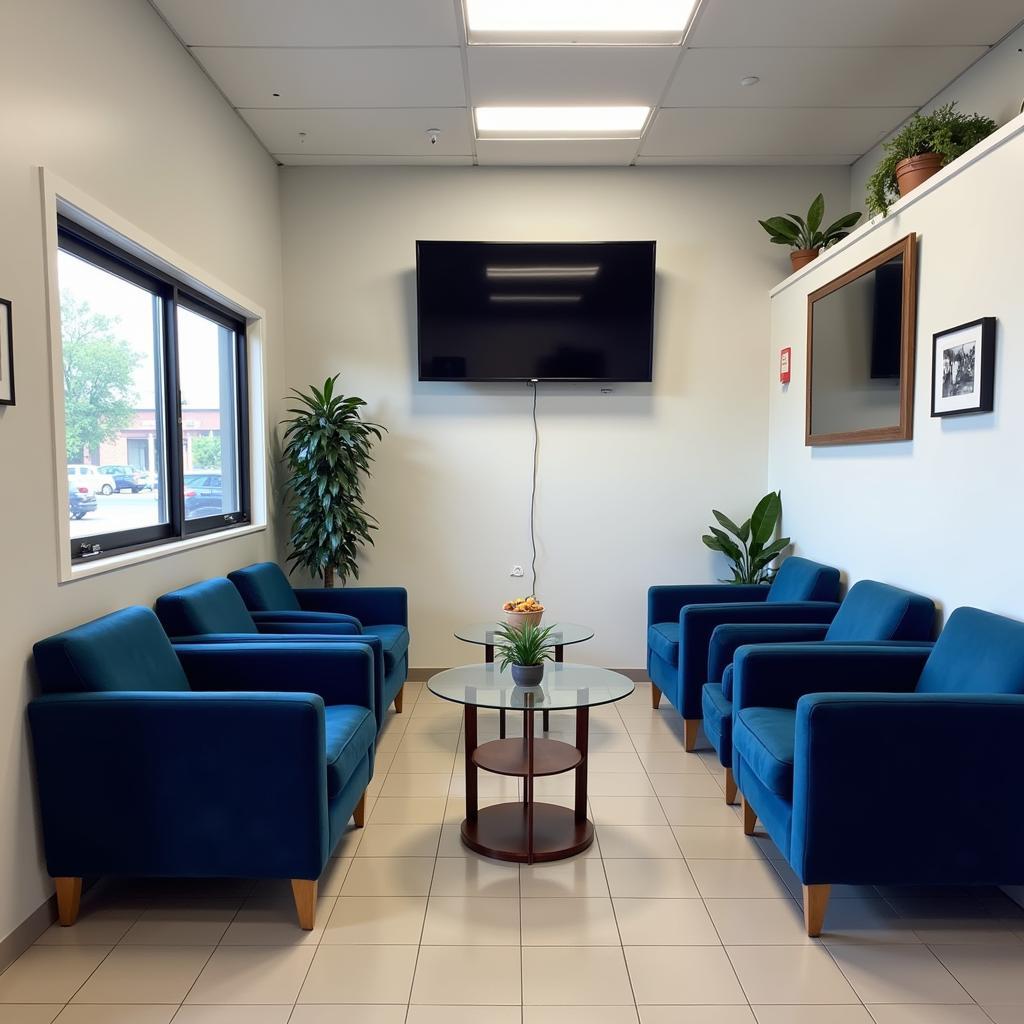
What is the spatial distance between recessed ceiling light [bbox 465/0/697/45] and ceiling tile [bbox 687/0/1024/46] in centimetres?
12

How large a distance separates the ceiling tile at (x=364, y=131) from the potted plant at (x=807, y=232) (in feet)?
6.23

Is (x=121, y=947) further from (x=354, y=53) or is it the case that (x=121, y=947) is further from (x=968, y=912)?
(x=354, y=53)

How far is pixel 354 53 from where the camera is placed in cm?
372

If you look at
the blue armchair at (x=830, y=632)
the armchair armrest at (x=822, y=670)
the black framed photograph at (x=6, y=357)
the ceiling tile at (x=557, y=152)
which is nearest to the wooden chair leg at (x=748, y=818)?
the blue armchair at (x=830, y=632)

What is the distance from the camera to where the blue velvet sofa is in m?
3.25

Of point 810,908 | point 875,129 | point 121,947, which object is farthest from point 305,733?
point 875,129

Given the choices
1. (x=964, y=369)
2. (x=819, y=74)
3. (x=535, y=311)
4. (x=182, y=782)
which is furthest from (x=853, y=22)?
(x=182, y=782)

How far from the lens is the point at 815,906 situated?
8.02 feet

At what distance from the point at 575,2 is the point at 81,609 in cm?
304

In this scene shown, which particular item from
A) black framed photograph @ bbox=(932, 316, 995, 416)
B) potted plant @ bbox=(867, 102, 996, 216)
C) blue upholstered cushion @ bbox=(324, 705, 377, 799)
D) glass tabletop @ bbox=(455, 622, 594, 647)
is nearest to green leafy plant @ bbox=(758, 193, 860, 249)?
potted plant @ bbox=(867, 102, 996, 216)

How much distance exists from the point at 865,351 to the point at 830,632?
4.33 feet

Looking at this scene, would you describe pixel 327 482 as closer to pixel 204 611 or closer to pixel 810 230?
pixel 204 611

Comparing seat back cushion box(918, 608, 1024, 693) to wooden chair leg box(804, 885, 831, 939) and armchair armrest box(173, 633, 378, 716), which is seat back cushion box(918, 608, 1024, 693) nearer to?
wooden chair leg box(804, 885, 831, 939)

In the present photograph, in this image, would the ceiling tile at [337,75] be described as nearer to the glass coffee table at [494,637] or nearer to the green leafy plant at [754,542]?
the glass coffee table at [494,637]
